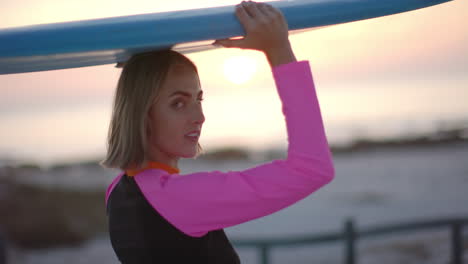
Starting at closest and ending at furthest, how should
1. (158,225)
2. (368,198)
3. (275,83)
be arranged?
(275,83) < (158,225) < (368,198)

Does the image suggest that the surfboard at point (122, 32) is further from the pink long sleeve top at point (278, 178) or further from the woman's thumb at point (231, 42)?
the pink long sleeve top at point (278, 178)

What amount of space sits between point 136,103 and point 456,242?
5433 mm

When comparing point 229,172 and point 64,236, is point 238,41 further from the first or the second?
point 64,236

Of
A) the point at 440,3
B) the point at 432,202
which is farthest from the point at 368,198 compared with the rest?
the point at 440,3

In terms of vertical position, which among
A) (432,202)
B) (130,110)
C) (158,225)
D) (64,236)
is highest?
(432,202)

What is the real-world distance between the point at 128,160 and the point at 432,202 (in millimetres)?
21815

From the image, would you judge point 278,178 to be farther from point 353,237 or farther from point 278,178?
point 353,237

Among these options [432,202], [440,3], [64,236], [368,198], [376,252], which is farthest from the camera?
[368,198]

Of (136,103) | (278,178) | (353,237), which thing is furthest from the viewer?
(353,237)

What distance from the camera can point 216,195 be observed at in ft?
4.10

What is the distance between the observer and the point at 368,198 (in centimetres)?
2320

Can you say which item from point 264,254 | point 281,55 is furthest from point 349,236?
point 281,55

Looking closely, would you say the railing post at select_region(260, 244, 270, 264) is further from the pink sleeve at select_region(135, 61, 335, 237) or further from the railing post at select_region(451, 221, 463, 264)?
the pink sleeve at select_region(135, 61, 335, 237)

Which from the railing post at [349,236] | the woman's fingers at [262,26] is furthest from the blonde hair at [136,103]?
the railing post at [349,236]
